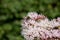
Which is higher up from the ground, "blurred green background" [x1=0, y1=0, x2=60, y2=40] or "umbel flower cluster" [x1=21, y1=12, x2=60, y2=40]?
"umbel flower cluster" [x1=21, y1=12, x2=60, y2=40]

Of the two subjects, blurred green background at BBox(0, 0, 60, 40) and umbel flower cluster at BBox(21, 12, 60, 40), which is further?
blurred green background at BBox(0, 0, 60, 40)

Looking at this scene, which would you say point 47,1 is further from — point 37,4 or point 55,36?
point 55,36

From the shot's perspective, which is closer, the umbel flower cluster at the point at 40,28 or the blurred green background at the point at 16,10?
the umbel flower cluster at the point at 40,28

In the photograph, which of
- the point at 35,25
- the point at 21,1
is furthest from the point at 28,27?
the point at 21,1

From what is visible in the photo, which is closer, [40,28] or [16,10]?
[40,28]

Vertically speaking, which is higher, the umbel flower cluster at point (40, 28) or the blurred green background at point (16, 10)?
the umbel flower cluster at point (40, 28)

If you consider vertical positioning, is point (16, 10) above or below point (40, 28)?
below
